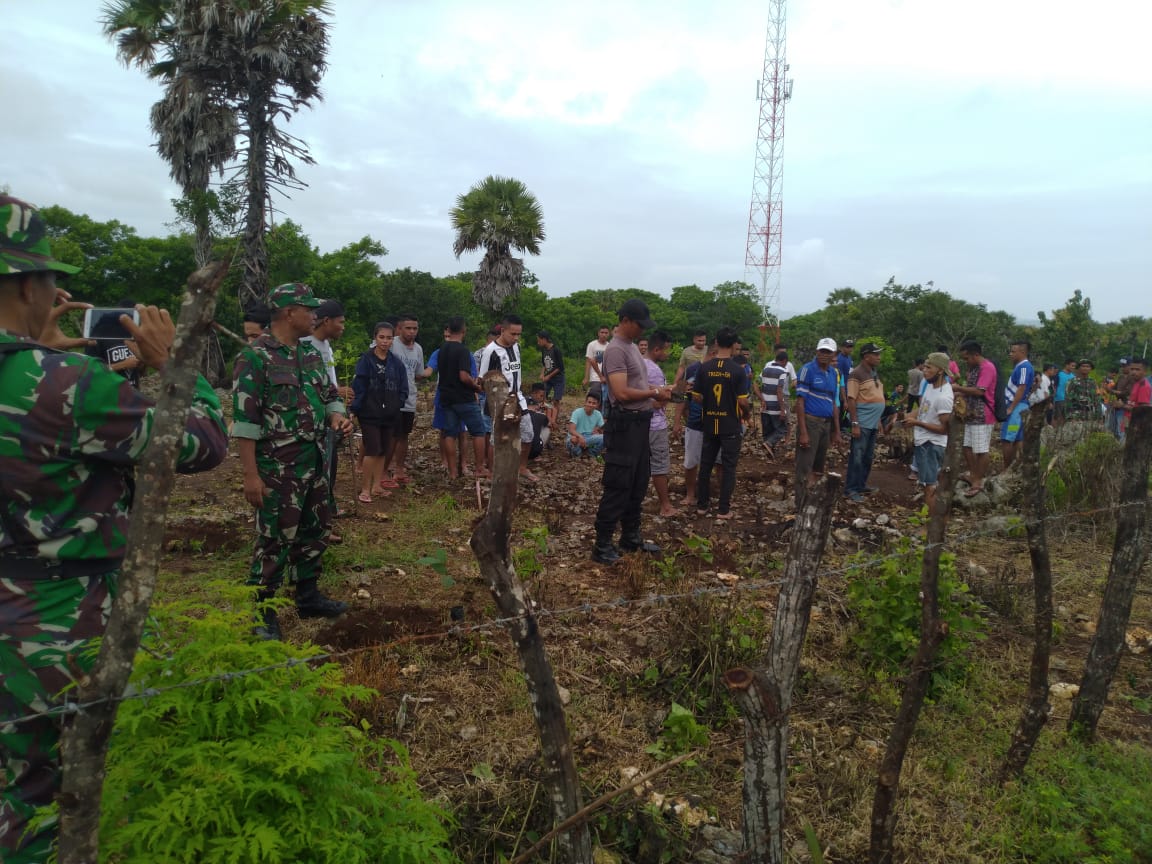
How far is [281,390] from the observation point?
11.8 ft

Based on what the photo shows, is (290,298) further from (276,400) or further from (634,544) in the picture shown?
(634,544)

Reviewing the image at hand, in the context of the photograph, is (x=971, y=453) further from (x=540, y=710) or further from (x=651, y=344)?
(x=540, y=710)

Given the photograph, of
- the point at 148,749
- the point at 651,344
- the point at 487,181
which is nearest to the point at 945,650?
the point at 148,749

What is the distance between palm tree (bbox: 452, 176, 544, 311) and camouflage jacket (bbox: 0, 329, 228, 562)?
65.9 feet

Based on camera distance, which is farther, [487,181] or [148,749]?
[487,181]

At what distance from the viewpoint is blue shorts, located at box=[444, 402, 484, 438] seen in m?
7.18

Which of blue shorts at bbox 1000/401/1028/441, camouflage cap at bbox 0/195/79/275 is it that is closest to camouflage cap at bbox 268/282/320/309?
camouflage cap at bbox 0/195/79/275

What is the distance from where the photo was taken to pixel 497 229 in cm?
2091

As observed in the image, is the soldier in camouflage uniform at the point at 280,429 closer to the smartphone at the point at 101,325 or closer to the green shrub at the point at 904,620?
the smartphone at the point at 101,325

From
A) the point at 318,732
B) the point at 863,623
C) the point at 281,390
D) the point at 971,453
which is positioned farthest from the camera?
the point at 971,453

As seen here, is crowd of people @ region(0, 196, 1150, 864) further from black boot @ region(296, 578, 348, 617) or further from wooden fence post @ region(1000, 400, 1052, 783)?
wooden fence post @ region(1000, 400, 1052, 783)

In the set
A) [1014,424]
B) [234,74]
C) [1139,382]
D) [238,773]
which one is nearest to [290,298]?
[238,773]

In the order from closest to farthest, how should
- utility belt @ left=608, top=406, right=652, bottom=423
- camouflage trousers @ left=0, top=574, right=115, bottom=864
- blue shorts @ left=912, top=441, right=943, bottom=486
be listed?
camouflage trousers @ left=0, top=574, right=115, bottom=864 < utility belt @ left=608, top=406, right=652, bottom=423 < blue shorts @ left=912, top=441, right=943, bottom=486

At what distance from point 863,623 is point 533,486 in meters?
4.39
